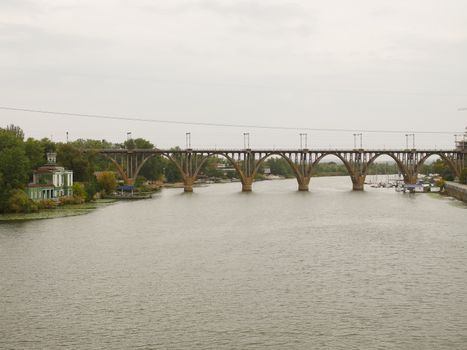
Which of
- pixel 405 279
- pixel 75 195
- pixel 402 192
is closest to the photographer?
pixel 405 279

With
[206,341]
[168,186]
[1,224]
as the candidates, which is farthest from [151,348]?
[168,186]

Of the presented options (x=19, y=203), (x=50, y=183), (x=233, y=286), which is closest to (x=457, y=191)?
(x=50, y=183)

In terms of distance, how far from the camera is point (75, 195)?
92.4 m

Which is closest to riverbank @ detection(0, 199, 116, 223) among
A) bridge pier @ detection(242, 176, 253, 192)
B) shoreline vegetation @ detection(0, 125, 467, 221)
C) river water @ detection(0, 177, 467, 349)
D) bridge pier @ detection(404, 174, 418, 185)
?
shoreline vegetation @ detection(0, 125, 467, 221)

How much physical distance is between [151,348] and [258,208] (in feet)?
201

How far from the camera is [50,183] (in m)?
86.4

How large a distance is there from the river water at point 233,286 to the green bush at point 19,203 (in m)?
11.9

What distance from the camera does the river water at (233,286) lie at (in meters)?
25.7

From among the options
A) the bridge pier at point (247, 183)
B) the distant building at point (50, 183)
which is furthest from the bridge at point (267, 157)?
the distant building at point (50, 183)

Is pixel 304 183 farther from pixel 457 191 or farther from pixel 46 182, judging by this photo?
pixel 46 182

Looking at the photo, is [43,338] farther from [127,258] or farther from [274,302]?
[127,258]

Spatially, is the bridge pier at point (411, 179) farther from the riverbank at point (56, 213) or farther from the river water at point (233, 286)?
the river water at point (233, 286)

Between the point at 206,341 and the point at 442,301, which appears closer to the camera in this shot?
the point at 206,341

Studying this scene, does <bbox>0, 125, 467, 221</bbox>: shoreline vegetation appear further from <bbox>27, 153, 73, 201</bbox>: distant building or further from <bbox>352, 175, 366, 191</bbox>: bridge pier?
<bbox>352, 175, 366, 191</bbox>: bridge pier
